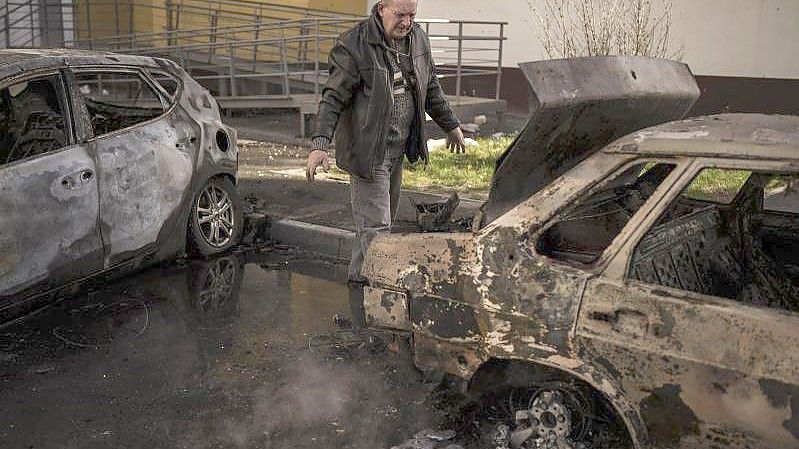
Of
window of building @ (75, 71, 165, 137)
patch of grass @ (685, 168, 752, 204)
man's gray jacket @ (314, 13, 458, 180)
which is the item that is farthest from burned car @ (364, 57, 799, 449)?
patch of grass @ (685, 168, 752, 204)

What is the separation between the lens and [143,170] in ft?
18.3

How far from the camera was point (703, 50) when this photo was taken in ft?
40.4

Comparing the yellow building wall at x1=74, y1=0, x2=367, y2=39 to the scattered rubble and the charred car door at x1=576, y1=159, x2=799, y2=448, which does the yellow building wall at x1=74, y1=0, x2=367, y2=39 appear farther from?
the charred car door at x1=576, y1=159, x2=799, y2=448

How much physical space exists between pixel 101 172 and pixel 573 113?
304 cm

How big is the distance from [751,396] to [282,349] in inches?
110

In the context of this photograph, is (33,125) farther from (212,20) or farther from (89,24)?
(89,24)

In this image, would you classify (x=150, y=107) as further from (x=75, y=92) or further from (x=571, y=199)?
(x=571, y=199)

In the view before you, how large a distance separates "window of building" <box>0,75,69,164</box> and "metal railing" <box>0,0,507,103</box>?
6124mm

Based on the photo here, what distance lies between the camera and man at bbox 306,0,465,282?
477cm

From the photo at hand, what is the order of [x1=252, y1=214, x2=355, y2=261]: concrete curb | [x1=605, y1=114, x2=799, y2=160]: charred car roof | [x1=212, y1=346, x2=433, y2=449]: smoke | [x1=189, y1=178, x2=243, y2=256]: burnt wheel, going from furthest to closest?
[x1=252, y1=214, x2=355, y2=261]: concrete curb < [x1=189, y1=178, x2=243, y2=256]: burnt wheel < [x1=212, y1=346, x2=433, y2=449]: smoke < [x1=605, y1=114, x2=799, y2=160]: charred car roof

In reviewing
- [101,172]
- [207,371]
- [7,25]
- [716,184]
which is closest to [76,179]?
[101,172]

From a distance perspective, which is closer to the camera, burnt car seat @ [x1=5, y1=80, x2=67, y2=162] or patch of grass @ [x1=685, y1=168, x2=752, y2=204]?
burnt car seat @ [x1=5, y1=80, x2=67, y2=162]

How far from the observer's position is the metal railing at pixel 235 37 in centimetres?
1292

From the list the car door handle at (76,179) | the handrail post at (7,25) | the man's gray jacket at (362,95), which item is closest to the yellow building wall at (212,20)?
the handrail post at (7,25)
